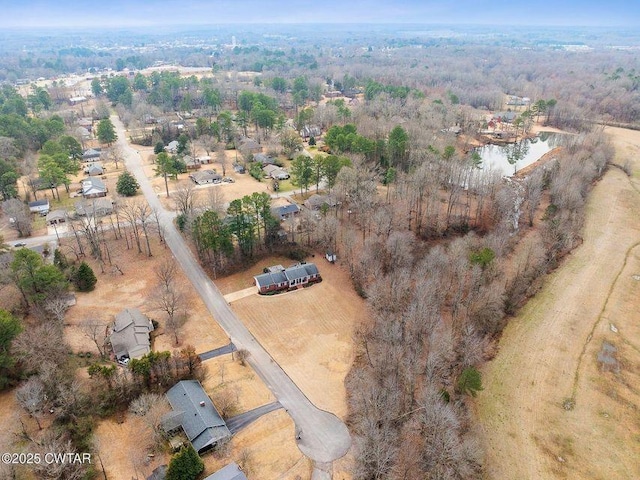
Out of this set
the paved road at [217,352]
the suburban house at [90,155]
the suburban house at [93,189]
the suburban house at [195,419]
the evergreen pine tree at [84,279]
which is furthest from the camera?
the suburban house at [90,155]

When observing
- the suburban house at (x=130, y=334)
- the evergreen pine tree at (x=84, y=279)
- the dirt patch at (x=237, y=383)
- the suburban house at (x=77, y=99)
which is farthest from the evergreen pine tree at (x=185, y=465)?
the suburban house at (x=77, y=99)

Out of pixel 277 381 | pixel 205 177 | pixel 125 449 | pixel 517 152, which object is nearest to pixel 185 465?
pixel 125 449

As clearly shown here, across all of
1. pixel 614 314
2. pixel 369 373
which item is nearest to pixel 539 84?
pixel 614 314

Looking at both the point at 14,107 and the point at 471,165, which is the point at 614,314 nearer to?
the point at 471,165

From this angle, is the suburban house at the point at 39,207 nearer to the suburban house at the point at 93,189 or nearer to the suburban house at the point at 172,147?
the suburban house at the point at 93,189

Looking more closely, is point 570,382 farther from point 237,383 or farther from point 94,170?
point 94,170

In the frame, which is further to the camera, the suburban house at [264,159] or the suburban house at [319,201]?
the suburban house at [264,159]
